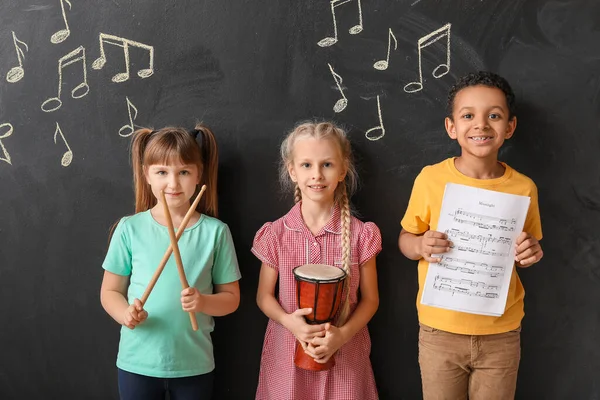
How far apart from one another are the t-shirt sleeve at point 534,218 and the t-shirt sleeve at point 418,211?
1.06 ft

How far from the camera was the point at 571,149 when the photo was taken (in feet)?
6.43

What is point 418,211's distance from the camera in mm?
1896

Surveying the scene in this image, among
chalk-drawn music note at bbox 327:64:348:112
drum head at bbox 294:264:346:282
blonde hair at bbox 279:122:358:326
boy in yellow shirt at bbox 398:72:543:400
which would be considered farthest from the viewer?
chalk-drawn music note at bbox 327:64:348:112

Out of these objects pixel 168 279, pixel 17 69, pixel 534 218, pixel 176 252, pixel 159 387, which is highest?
pixel 17 69

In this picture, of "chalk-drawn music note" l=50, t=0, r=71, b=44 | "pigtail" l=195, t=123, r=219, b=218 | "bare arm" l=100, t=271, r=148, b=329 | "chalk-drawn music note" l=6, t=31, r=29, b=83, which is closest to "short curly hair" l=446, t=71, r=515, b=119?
"pigtail" l=195, t=123, r=219, b=218

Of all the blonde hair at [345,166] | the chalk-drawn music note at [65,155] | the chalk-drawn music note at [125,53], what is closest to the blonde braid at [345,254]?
the blonde hair at [345,166]

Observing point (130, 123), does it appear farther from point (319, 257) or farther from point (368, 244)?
point (368, 244)

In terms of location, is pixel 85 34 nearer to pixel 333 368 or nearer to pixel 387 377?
pixel 333 368

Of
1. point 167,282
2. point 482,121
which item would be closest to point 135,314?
point 167,282

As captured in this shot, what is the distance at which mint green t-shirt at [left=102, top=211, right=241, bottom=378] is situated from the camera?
185 cm

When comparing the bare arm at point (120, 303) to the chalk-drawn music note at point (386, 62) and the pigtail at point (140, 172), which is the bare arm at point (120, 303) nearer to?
the pigtail at point (140, 172)

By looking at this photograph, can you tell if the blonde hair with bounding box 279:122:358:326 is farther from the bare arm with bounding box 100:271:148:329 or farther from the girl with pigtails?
the bare arm with bounding box 100:271:148:329

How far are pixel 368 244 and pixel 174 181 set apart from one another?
2.24 ft

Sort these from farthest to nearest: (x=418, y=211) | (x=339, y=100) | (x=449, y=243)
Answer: (x=339, y=100), (x=418, y=211), (x=449, y=243)
